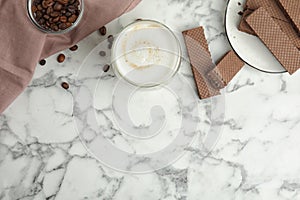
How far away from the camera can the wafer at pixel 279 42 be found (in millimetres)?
1078

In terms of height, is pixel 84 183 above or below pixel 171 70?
below

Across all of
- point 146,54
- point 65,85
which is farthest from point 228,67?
point 65,85

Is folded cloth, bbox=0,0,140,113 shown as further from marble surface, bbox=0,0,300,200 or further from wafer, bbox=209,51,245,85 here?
wafer, bbox=209,51,245,85

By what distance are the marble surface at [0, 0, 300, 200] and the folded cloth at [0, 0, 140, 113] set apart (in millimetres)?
73

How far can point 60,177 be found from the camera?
1.10 metres

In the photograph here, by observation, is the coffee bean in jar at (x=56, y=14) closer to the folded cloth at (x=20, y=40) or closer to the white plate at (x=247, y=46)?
the folded cloth at (x=20, y=40)

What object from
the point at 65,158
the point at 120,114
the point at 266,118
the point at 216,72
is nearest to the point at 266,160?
the point at 266,118

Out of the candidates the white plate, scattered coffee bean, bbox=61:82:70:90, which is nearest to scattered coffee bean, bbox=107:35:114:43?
scattered coffee bean, bbox=61:82:70:90

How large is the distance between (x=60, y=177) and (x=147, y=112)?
9.3 inches

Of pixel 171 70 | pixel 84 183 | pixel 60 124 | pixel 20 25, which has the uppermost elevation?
pixel 20 25

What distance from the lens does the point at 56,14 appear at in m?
1.02

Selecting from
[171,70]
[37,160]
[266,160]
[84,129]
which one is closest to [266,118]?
[266,160]

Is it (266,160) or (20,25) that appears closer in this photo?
(20,25)

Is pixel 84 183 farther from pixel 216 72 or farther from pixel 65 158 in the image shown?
pixel 216 72
